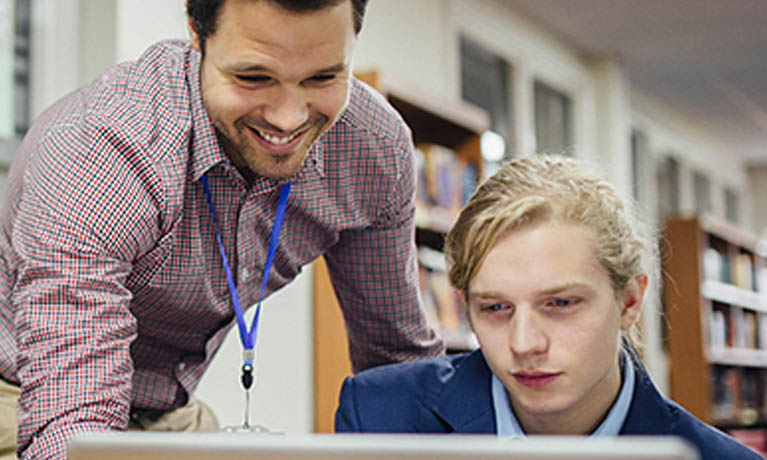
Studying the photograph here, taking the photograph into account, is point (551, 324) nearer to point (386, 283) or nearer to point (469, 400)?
point (469, 400)

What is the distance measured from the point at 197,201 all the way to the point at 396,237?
0.41m

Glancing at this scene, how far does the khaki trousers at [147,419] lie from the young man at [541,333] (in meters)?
0.37

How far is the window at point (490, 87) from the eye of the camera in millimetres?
4977

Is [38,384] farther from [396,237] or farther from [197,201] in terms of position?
[396,237]

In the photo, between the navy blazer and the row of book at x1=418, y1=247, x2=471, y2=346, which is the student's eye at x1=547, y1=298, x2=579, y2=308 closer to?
the navy blazer

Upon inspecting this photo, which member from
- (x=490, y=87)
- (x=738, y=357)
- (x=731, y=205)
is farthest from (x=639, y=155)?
(x=731, y=205)

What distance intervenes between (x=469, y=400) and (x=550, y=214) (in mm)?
284

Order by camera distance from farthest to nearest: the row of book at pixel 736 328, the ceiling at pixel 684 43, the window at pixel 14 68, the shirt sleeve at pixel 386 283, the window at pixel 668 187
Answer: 1. the window at pixel 668 187
2. the row of book at pixel 736 328
3. the ceiling at pixel 684 43
4. the window at pixel 14 68
5. the shirt sleeve at pixel 386 283

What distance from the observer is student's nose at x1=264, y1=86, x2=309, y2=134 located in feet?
4.17

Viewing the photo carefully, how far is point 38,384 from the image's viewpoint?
1.13 m

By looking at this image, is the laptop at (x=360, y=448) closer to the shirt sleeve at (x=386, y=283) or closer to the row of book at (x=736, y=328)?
the shirt sleeve at (x=386, y=283)

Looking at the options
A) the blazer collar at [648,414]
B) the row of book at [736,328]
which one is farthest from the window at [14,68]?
the row of book at [736,328]

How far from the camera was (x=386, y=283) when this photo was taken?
170 centimetres

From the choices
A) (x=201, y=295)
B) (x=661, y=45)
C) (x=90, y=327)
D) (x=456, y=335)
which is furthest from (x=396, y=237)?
(x=661, y=45)
